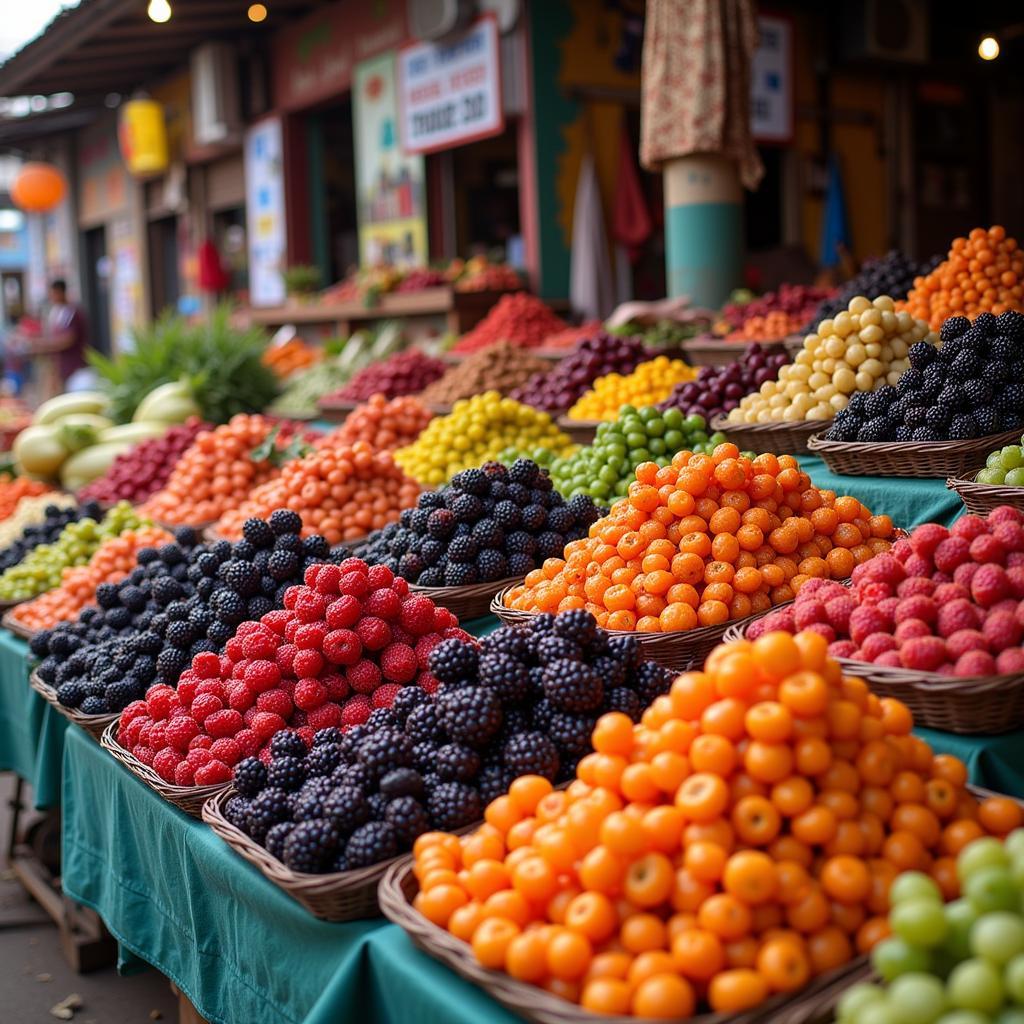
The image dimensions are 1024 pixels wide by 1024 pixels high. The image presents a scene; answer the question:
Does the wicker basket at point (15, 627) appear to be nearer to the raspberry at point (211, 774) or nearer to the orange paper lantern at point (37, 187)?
the raspberry at point (211, 774)

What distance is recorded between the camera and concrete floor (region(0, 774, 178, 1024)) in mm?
3209

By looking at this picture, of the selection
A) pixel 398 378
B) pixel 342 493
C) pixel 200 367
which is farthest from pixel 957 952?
pixel 200 367

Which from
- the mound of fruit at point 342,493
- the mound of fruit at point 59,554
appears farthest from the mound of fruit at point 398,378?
the mound of fruit at point 342,493

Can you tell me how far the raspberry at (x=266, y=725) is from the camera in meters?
2.29

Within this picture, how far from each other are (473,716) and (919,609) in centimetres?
79

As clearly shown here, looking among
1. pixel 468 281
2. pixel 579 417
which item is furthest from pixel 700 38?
pixel 468 281

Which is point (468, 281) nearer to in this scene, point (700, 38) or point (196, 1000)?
point (700, 38)

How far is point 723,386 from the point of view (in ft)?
13.1

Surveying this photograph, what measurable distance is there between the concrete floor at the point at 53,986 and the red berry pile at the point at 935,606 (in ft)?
7.36

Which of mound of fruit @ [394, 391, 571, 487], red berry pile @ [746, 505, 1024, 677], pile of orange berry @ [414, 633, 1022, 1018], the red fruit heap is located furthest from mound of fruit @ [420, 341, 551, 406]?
pile of orange berry @ [414, 633, 1022, 1018]

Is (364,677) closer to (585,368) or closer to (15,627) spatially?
Result: (15,627)

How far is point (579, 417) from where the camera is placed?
446cm

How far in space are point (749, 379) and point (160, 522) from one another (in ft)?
7.86

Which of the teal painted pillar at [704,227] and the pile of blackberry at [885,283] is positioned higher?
the teal painted pillar at [704,227]
